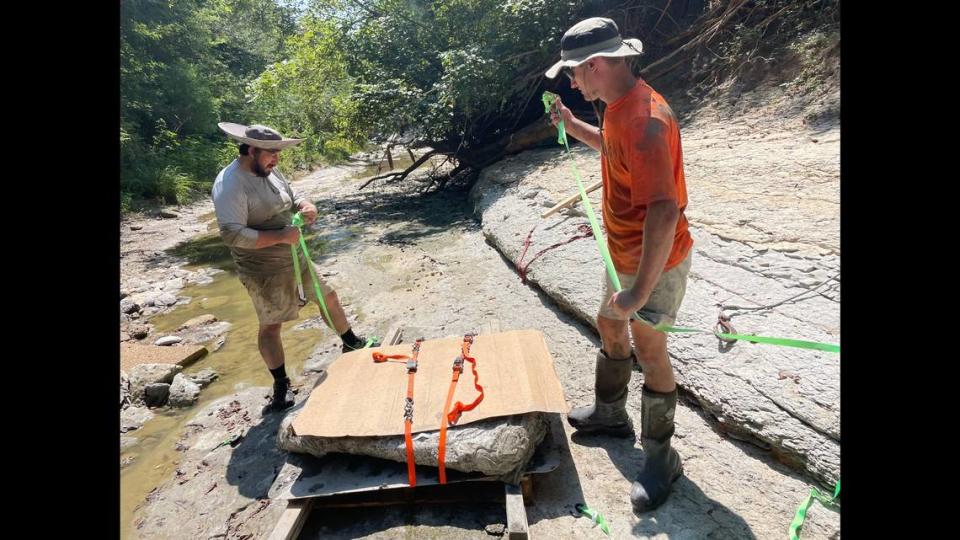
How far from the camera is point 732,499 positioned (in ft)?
8.46

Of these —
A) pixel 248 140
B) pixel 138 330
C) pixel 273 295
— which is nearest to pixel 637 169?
pixel 248 140

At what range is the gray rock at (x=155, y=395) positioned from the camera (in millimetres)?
4359

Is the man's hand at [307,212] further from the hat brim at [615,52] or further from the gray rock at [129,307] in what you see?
the gray rock at [129,307]

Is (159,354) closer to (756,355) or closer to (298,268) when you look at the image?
(298,268)

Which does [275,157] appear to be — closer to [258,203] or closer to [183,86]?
[258,203]

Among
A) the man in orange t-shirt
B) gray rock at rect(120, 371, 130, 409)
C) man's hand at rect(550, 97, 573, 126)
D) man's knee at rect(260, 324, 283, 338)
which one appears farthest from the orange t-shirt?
gray rock at rect(120, 371, 130, 409)

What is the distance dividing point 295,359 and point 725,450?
3.67 meters

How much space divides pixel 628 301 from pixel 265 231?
8.14 ft

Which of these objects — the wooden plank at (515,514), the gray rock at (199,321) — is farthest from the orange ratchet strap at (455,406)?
the gray rock at (199,321)

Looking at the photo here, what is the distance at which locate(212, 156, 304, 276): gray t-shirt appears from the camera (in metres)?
3.40

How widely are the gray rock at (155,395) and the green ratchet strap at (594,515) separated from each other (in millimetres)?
3549

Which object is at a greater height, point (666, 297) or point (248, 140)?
point (248, 140)

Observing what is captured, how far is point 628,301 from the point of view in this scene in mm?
2188

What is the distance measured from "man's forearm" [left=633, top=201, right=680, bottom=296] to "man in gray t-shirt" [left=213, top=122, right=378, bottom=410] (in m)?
2.42
